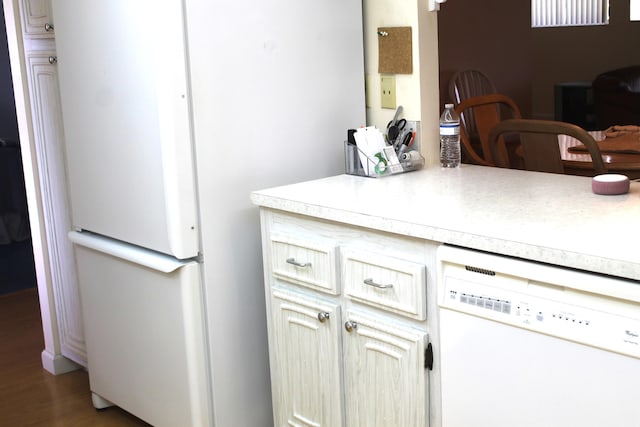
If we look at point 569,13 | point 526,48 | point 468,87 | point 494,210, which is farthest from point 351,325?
point 569,13

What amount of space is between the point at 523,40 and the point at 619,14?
4.13 ft

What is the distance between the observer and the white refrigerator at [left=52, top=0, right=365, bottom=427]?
7.40 feet

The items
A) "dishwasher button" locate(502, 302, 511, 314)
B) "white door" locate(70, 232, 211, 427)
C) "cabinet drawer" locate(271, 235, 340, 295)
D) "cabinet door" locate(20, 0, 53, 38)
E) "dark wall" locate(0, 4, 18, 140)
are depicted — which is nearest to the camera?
"dishwasher button" locate(502, 302, 511, 314)

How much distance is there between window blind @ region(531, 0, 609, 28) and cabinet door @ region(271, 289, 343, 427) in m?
5.98

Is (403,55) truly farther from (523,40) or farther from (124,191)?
(523,40)

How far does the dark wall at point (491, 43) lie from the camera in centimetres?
611

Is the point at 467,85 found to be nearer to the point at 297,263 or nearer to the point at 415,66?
the point at 415,66

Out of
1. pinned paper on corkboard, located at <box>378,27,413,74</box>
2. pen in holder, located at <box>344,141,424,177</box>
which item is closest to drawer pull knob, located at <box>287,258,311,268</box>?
pen in holder, located at <box>344,141,424,177</box>

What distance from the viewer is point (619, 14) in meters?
7.75

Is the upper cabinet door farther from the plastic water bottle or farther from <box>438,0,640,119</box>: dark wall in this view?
<box>438,0,640,119</box>: dark wall

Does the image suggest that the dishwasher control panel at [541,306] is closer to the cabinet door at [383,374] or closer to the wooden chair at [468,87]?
the cabinet door at [383,374]

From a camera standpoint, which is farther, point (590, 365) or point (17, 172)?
point (17, 172)

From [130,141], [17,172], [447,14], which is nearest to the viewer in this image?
[130,141]

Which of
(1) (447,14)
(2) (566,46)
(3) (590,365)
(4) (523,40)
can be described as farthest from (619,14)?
(3) (590,365)
